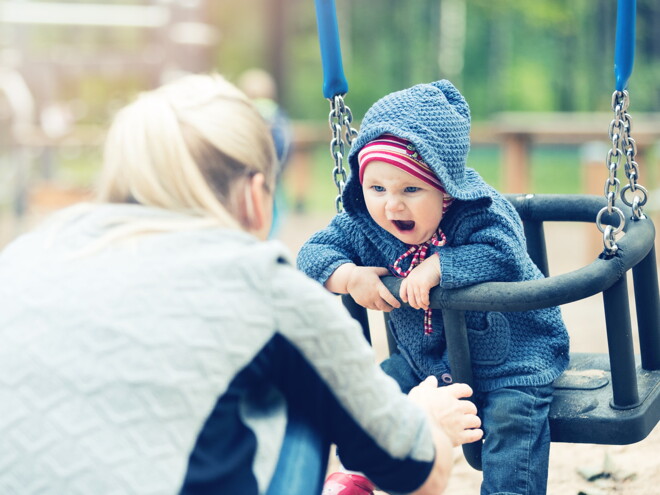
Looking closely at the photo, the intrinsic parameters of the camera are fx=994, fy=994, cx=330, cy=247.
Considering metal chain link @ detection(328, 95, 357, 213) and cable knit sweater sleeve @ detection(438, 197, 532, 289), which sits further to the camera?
metal chain link @ detection(328, 95, 357, 213)

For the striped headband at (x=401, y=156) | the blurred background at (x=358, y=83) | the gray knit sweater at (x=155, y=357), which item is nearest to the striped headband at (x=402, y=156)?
the striped headband at (x=401, y=156)

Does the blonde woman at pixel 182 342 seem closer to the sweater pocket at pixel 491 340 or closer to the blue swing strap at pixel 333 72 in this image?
the sweater pocket at pixel 491 340

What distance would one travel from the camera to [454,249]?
6.78 ft

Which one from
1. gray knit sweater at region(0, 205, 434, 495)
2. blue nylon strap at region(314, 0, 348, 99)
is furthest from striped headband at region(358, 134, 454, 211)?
gray knit sweater at region(0, 205, 434, 495)

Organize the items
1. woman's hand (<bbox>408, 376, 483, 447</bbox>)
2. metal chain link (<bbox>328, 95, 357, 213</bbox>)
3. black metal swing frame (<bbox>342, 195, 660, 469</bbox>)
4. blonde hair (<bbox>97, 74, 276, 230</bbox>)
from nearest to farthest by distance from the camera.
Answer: blonde hair (<bbox>97, 74, 276, 230</bbox>)
woman's hand (<bbox>408, 376, 483, 447</bbox>)
black metal swing frame (<bbox>342, 195, 660, 469</bbox>)
metal chain link (<bbox>328, 95, 357, 213</bbox>)

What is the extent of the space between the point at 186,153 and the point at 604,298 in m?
1.06

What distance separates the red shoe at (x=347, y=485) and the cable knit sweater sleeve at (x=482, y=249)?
0.54 metres

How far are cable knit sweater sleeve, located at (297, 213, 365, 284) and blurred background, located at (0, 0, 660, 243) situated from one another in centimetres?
578

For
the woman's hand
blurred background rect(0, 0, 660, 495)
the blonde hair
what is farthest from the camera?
blurred background rect(0, 0, 660, 495)

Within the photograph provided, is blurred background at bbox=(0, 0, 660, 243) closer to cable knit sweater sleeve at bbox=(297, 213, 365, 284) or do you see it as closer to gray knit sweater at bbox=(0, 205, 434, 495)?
cable knit sweater sleeve at bbox=(297, 213, 365, 284)

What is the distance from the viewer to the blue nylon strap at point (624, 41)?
7.22 ft

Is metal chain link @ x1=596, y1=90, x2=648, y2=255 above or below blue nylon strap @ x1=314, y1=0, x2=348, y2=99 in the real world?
below

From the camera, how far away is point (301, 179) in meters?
11.0

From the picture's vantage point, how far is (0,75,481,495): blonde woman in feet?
4.60
